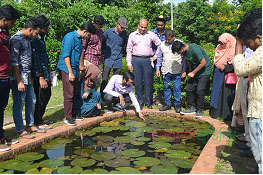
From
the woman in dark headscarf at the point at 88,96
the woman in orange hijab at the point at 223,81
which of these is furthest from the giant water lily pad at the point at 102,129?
the woman in orange hijab at the point at 223,81

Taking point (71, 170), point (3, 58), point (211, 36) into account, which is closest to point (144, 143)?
point (71, 170)

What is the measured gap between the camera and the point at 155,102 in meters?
6.64

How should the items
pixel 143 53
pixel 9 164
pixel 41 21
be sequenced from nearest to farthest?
pixel 9 164 < pixel 41 21 < pixel 143 53

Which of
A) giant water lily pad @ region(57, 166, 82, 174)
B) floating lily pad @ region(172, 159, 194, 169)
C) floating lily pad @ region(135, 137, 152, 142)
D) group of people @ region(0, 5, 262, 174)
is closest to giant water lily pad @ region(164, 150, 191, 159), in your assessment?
floating lily pad @ region(172, 159, 194, 169)

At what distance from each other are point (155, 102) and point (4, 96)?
12.7ft

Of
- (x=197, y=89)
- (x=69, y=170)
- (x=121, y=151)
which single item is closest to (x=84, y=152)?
(x=121, y=151)

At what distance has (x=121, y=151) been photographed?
148 inches

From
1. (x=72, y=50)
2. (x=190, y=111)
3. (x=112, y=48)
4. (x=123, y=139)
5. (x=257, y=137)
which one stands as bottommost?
(x=123, y=139)

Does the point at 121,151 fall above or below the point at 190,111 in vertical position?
below

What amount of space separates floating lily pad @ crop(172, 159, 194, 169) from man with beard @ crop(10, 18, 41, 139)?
2174 millimetres

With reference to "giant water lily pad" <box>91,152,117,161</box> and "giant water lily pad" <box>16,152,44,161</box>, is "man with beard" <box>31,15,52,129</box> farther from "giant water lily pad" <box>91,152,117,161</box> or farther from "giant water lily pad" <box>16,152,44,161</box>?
"giant water lily pad" <box>91,152,117,161</box>

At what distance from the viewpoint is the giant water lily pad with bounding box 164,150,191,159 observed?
11.7 ft

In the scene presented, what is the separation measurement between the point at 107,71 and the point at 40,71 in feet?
6.06

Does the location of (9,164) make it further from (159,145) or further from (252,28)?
(252,28)
